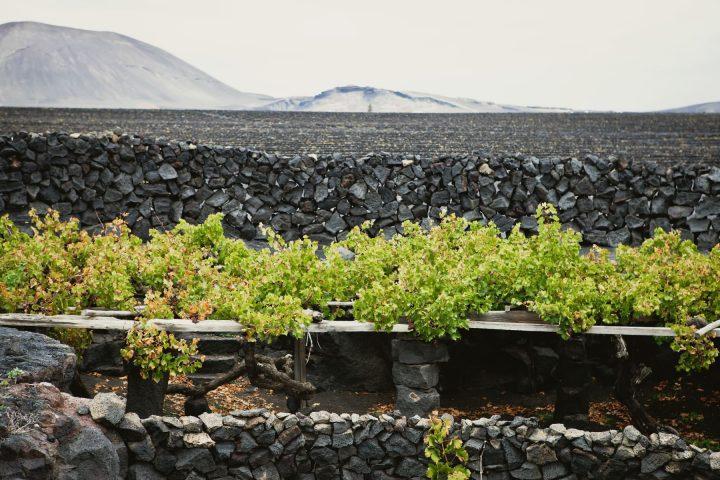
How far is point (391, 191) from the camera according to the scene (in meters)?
17.8

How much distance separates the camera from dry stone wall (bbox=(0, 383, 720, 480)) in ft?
28.9

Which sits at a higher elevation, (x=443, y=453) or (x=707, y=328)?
(x=707, y=328)

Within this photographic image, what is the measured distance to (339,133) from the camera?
21.3 meters

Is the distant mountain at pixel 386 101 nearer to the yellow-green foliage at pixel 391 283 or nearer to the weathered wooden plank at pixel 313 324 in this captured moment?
the yellow-green foliage at pixel 391 283

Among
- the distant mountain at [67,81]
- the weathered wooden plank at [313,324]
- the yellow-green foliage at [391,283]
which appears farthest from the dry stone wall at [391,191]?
the distant mountain at [67,81]

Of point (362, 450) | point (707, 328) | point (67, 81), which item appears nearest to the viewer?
point (362, 450)

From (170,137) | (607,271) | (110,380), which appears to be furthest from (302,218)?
(607,271)

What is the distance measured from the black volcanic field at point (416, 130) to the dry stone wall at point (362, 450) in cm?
1018

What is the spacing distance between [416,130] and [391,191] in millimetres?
4818

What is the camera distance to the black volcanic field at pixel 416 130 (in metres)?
19.3

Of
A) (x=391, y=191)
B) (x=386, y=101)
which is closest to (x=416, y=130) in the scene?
(x=391, y=191)

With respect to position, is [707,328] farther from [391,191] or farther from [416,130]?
[416,130]

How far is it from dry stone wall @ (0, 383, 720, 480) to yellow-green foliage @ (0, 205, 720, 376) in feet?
4.22

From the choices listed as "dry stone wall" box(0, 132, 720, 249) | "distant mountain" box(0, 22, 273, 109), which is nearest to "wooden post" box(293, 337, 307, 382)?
"dry stone wall" box(0, 132, 720, 249)
